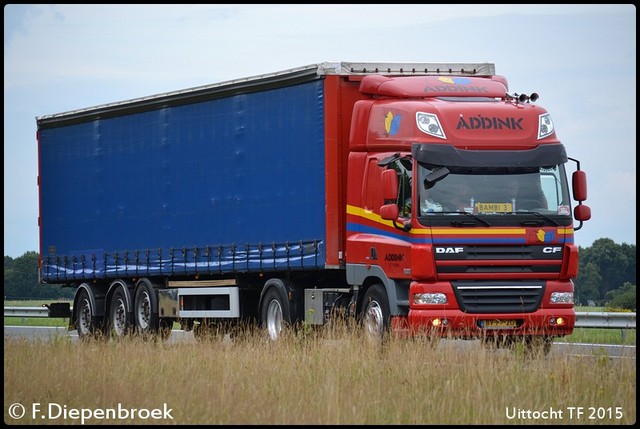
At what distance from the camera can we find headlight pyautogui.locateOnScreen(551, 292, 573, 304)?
19.3m

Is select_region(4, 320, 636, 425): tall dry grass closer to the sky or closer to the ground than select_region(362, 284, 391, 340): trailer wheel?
closer to the ground

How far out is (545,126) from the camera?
19766mm

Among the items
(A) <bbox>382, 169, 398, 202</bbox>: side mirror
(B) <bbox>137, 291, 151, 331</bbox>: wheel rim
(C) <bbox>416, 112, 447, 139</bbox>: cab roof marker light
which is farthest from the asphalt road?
(C) <bbox>416, 112, 447, 139</bbox>: cab roof marker light

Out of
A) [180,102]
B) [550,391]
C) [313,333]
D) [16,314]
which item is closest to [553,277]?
[313,333]

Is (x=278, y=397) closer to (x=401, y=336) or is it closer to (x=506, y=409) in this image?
(x=506, y=409)

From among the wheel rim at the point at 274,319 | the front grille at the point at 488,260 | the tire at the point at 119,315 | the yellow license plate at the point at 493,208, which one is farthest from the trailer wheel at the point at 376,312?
the tire at the point at 119,315

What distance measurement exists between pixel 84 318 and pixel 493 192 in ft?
40.1

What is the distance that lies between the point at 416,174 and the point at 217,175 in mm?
5867

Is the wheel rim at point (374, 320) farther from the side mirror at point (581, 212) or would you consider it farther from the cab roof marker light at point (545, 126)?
the cab roof marker light at point (545, 126)

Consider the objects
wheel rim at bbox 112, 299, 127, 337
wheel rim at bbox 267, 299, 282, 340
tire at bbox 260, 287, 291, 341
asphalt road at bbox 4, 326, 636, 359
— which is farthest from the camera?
wheel rim at bbox 112, 299, 127, 337

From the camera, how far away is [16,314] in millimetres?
40906

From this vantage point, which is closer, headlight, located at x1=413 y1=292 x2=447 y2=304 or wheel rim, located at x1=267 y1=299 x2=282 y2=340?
headlight, located at x1=413 y1=292 x2=447 y2=304

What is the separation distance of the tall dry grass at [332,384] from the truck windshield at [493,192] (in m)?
1.96

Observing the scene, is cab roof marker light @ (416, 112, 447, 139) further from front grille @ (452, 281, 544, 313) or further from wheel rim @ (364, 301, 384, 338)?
wheel rim @ (364, 301, 384, 338)
